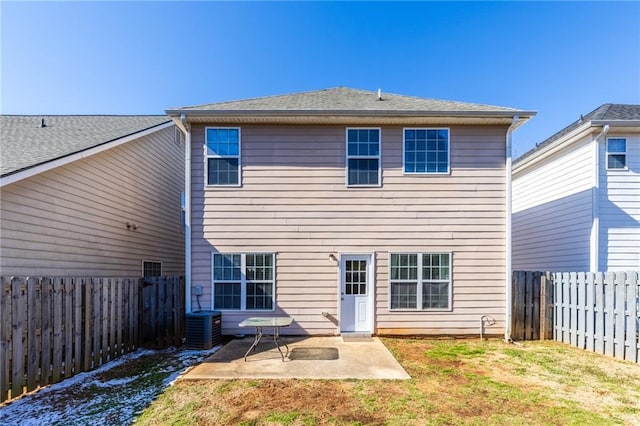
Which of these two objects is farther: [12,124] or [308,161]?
[12,124]

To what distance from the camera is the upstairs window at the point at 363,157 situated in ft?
25.9

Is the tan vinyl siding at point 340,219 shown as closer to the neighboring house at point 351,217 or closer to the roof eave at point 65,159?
the neighboring house at point 351,217

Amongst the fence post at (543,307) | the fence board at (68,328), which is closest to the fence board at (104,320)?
the fence board at (68,328)

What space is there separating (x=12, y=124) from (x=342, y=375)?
34.0 ft

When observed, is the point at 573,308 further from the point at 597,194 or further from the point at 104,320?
the point at 104,320

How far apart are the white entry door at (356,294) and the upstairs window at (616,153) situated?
291 inches

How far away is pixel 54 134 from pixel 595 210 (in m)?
13.9

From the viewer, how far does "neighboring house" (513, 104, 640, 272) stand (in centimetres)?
882

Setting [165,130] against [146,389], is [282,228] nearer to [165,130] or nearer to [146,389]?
[146,389]

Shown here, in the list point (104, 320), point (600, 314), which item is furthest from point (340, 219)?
point (600, 314)

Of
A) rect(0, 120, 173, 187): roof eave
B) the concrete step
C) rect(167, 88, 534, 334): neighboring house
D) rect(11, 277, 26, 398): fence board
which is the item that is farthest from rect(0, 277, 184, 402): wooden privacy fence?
the concrete step

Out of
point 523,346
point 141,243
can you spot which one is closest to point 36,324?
point 141,243

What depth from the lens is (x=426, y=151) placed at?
312 inches

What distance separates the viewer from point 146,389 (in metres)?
4.63
